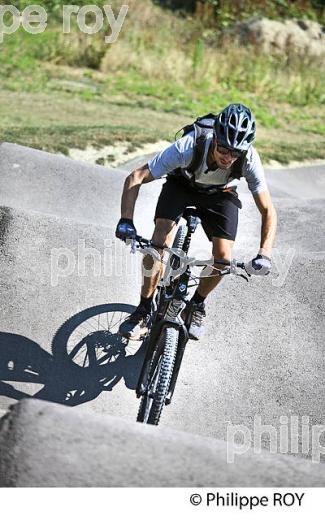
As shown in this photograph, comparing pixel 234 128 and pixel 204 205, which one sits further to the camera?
pixel 204 205

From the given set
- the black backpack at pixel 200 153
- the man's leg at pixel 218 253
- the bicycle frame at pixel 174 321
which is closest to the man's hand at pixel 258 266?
the bicycle frame at pixel 174 321

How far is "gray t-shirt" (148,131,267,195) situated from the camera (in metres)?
5.21

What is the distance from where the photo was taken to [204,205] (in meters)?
5.52

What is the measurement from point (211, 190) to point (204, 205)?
13 centimetres

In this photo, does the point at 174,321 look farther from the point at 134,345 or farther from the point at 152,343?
the point at 134,345

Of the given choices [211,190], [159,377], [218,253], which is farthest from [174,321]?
[211,190]

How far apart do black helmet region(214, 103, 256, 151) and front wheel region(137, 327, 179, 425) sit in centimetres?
141

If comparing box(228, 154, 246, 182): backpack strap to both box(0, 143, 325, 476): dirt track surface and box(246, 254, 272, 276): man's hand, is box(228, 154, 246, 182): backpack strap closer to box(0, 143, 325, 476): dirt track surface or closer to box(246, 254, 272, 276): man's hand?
box(246, 254, 272, 276): man's hand

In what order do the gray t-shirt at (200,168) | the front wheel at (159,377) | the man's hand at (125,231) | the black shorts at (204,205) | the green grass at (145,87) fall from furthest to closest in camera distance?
the green grass at (145,87) → the black shorts at (204,205) → the gray t-shirt at (200,168) → the front wheel at (159,377) → the man's hand at (125,231)

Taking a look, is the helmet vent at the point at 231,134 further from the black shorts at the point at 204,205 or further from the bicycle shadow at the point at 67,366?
the bicycle shadow at the point at 67,366

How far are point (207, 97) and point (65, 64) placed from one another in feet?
11.9

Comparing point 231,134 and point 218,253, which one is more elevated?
point 231,134

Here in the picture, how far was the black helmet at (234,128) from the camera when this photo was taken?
4914 mm

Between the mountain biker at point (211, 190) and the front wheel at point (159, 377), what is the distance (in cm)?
52
